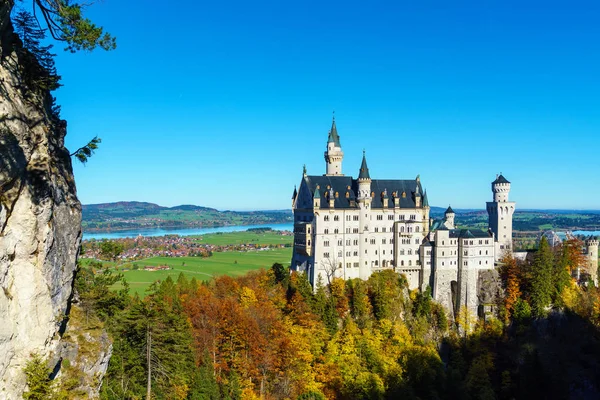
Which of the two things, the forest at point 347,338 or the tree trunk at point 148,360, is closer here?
the tree trunk at point 148,360

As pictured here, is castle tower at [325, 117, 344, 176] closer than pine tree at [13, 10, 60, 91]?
No

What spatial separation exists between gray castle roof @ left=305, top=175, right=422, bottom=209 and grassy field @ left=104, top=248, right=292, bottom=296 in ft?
170

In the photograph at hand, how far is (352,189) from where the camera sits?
83.4 m

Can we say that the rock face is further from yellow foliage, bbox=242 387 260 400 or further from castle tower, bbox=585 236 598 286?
castle tower, bbox=585 236 598 286

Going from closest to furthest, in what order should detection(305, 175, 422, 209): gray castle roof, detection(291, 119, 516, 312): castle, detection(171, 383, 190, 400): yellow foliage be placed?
detection(171, 383, 190, 400): yellow foliage, detection(291, 119, 516, 312): castle, detection(305, 175, 422, 209): gray castle roof

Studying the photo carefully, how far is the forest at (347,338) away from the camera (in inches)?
1847

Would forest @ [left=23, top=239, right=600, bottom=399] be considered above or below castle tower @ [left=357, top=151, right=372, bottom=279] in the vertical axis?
below

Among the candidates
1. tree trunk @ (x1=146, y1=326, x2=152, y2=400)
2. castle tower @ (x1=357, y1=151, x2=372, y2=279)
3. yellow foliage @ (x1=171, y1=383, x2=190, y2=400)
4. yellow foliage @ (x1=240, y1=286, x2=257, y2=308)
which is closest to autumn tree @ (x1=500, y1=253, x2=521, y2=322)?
castle tower @ (x1=357, y1=151, x2=372, y2=279)

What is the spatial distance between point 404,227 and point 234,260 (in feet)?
361

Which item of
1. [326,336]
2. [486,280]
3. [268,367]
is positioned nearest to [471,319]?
[486,280]

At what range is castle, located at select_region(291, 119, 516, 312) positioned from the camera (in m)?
79.5

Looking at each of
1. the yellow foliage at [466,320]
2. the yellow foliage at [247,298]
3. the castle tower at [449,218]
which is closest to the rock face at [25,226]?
the yellow foliage at [247,298]

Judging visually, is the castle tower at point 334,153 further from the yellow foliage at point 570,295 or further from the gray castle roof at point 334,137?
the yellow foliage at point 570,295

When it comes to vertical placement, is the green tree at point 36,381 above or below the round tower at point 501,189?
below
